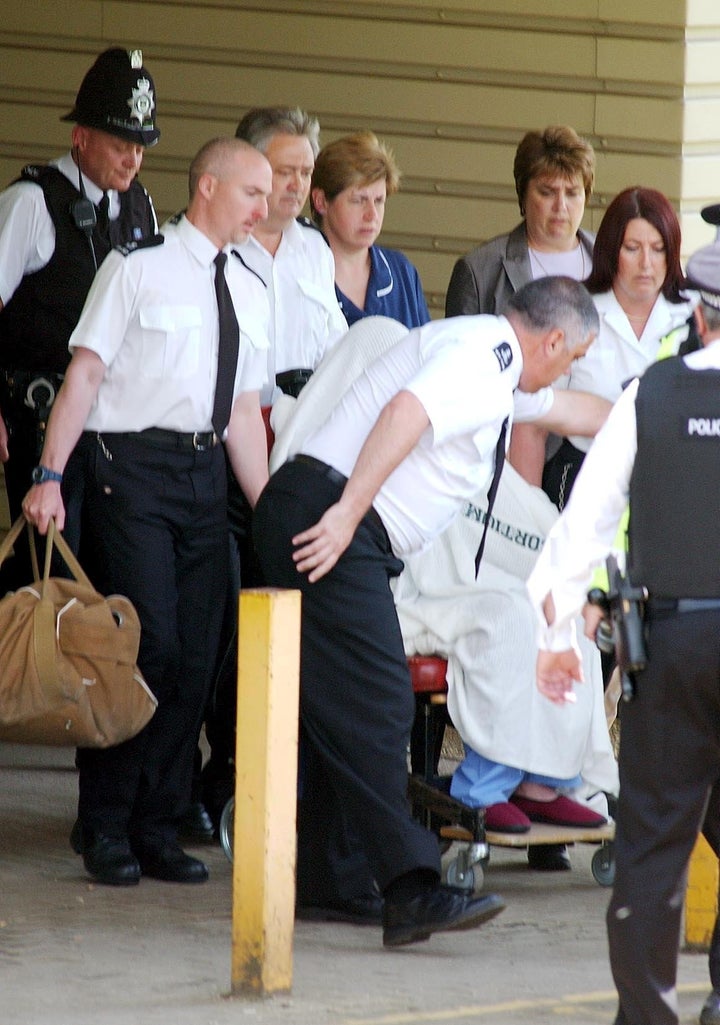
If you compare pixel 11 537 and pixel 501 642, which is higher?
pixel 11 537

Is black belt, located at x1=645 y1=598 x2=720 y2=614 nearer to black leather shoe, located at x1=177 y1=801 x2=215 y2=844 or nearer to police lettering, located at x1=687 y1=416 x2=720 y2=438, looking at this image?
police lettering, located at x1=687 y1=416 x2=720 y2=438

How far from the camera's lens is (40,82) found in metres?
8.77

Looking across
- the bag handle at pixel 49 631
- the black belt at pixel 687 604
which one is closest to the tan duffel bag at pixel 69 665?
the bag handle at pixel 49 631

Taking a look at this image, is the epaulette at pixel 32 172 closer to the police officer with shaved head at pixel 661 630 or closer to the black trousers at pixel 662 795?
the police officer with shaved head at pixel 661 630

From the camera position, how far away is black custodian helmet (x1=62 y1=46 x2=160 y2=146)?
5961 millimetres

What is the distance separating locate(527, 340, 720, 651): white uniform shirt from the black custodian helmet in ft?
8.52

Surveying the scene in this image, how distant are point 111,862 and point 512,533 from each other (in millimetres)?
1627

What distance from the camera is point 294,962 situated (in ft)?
15.8

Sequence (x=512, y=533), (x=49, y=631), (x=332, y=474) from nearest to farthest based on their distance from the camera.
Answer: (x=332, y=474) < (x=49, y=631) < (x=512, y=533)

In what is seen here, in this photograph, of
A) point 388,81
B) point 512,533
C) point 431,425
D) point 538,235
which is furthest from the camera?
point 388,81

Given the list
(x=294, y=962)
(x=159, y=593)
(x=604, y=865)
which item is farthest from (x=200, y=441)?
(x=604, y=865)

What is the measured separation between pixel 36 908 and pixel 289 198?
8.17 ft

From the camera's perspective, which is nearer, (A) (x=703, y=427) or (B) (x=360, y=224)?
(A) (x=703, y=427)

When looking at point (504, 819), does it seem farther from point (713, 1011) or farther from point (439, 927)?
point (713, 1011)
